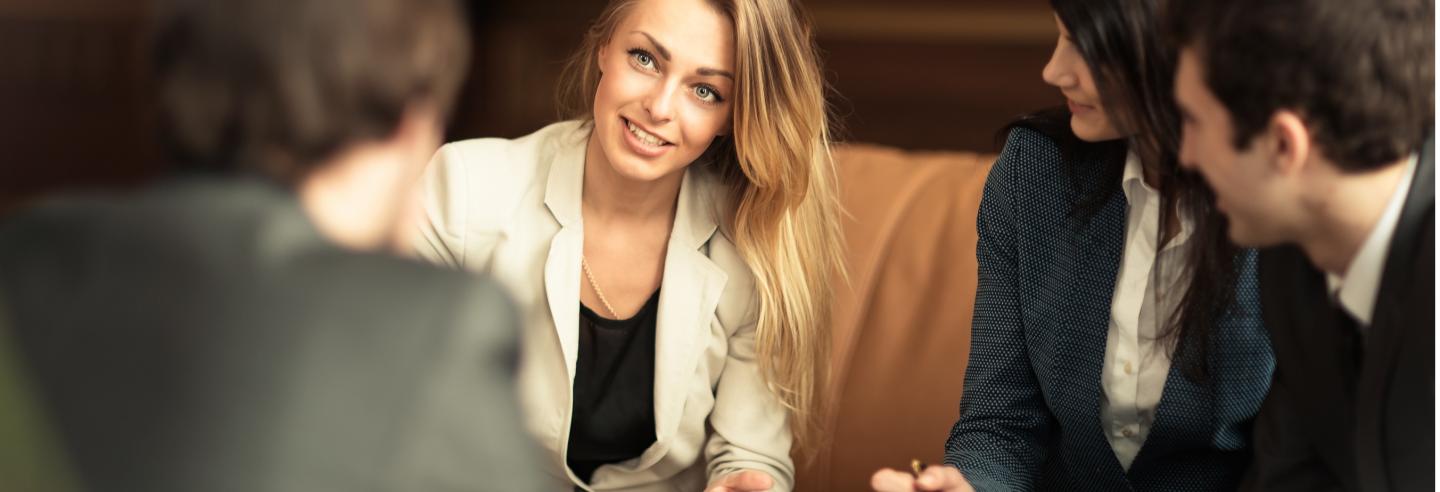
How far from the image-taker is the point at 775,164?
1388 mm

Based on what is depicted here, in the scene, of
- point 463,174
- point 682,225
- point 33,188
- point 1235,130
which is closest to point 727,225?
point 682,225

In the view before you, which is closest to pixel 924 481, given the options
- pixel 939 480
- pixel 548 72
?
pixel 939 480

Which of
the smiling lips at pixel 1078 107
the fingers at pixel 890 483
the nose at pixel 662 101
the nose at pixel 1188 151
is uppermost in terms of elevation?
the nose at pixel 1188 151

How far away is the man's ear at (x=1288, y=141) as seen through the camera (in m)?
0.86

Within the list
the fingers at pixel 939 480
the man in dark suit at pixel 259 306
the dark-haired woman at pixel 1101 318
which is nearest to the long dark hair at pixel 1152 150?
the dark-haired woman at pixel 1101 318

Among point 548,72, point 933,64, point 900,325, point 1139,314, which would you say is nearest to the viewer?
point 1139,314

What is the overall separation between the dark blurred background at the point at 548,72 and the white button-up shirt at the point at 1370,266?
748 millimetres

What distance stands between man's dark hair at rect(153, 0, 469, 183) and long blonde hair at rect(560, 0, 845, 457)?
2.29 feet

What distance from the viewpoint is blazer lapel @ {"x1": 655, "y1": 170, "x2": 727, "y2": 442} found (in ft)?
4.62

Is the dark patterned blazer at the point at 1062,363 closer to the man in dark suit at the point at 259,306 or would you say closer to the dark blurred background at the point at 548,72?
the dark blurred background at the point at 548,72

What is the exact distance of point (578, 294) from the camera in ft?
4.51

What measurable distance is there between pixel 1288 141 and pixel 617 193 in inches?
30.0

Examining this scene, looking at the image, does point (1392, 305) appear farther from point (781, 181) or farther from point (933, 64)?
point (933, 64)

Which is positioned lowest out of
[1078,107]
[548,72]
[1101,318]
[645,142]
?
[548,72]
